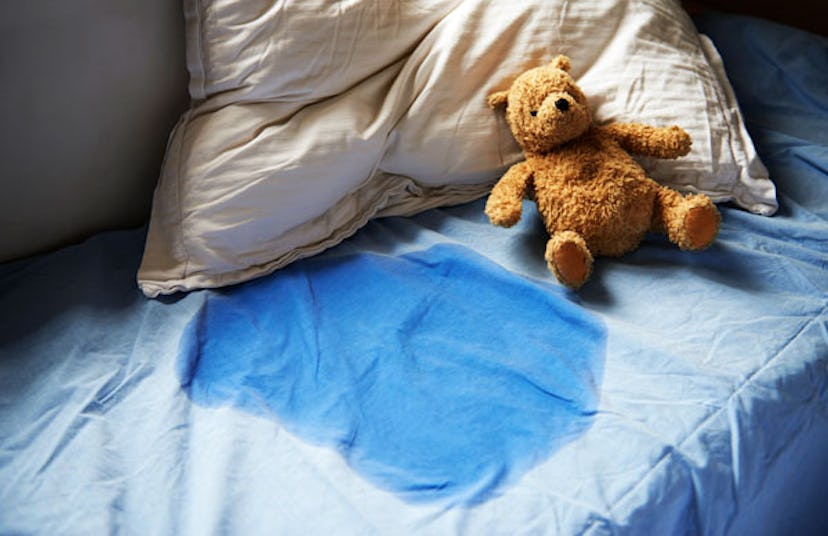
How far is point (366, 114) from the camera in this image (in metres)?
1.16

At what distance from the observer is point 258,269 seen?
1155 mm

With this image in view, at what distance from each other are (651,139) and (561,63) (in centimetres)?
17

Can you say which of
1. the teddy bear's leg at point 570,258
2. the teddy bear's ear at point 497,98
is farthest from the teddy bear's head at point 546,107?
the teddy bear's leg at point 570,258

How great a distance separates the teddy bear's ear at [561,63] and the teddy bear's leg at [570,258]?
26 centimetres

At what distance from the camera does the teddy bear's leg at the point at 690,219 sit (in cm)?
106

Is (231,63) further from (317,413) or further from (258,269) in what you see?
(317,413)

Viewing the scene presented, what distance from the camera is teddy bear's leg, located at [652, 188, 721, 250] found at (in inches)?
41.8

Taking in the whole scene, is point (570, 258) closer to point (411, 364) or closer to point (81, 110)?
point (411, 364)

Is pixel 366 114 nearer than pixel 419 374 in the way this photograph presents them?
No

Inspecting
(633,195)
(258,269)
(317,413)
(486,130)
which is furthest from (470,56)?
(317,413)

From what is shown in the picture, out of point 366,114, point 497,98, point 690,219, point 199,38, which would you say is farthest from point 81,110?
point 690,219

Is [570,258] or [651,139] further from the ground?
[651,139]

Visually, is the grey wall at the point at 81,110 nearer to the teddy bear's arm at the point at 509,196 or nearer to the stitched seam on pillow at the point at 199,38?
the stitched seam on pillow at the point at 199,38

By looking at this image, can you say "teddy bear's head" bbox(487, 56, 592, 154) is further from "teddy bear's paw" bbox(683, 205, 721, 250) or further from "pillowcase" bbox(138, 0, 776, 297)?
"teddy bear's paw" bbox(683, 205, 721, 250)
